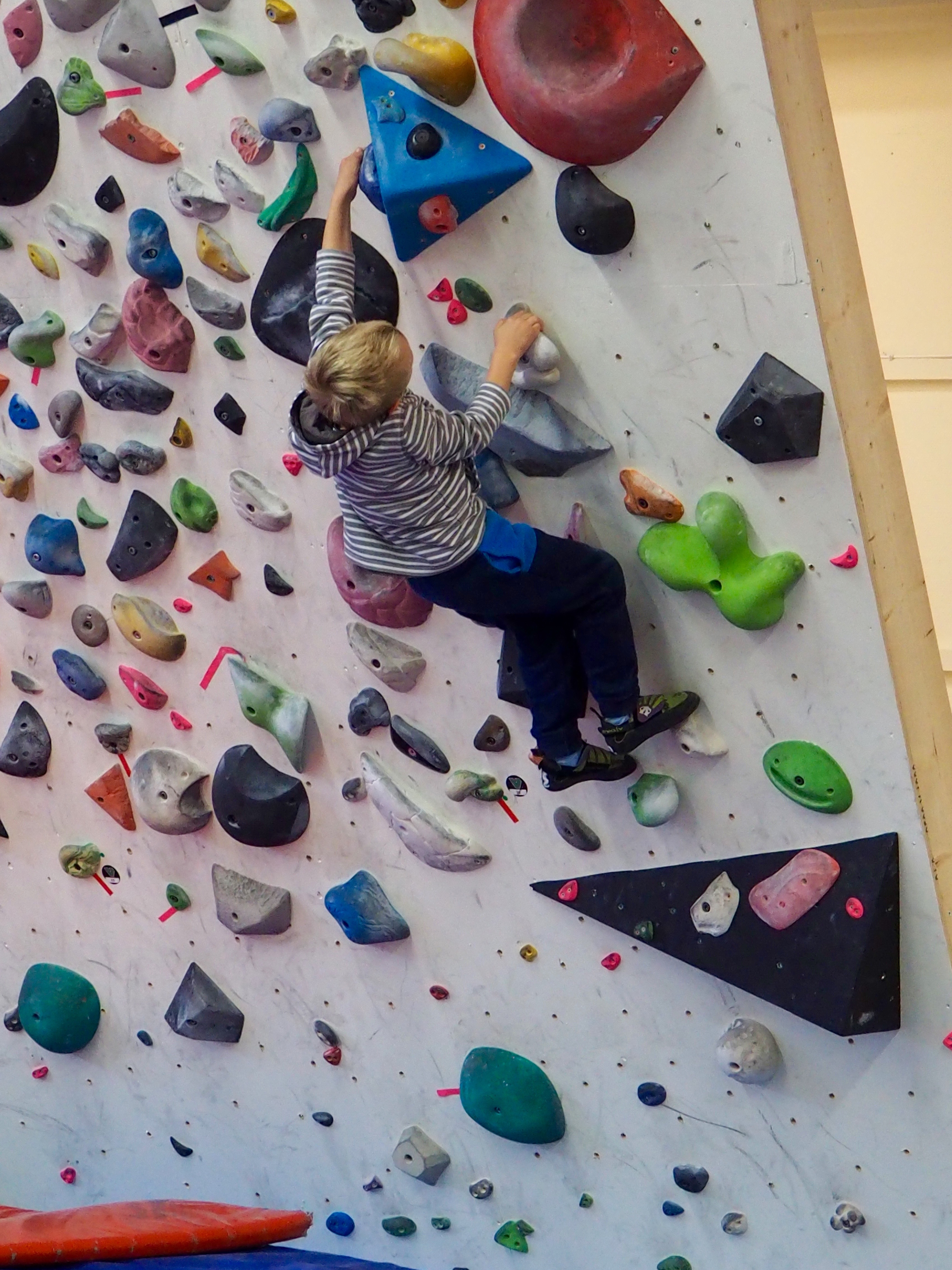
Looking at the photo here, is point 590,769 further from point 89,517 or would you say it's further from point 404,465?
point 89,517

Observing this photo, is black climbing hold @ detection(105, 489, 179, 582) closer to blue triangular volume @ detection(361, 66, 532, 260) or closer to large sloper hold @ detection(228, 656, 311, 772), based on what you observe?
large sloper hold @ detection(228, 656, 311, 772)

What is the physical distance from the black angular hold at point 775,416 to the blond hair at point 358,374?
556 mm

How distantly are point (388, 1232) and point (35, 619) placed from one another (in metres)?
1.58

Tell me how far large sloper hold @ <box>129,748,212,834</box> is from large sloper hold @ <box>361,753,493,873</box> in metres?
0.42

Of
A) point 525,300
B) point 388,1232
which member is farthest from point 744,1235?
point 525,300

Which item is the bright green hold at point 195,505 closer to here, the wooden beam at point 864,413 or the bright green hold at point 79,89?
the bright green hold at point 79,89

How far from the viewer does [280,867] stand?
2.82 meters

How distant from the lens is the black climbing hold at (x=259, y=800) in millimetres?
2727

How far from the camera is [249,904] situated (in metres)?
2.84

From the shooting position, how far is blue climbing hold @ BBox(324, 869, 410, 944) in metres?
2.72

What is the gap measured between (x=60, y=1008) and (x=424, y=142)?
215cm

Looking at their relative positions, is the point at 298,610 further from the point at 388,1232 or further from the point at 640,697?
the point at 388,1232

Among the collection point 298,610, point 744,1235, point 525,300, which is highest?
point 525,300

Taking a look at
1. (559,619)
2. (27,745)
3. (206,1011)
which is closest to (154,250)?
(559,619)
